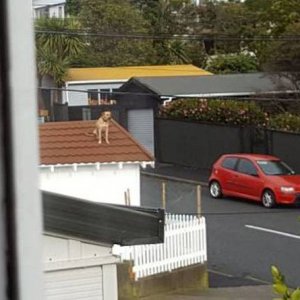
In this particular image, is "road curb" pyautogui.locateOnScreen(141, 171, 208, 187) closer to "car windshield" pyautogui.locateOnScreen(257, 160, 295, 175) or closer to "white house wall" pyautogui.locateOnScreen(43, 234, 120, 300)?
"car windshield" pyautogui.locateOnScreen(257, 160, 295, 175)

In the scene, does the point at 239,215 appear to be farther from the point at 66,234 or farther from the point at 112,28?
the point at 112,28

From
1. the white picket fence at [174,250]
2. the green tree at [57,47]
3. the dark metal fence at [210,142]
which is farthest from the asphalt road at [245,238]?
the green tree at [57,47]

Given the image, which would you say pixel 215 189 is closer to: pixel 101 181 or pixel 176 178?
pixel 176 178

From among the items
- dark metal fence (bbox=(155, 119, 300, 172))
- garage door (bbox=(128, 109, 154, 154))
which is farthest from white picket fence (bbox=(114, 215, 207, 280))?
garage door (bbox=(128, 109, 154, 154))

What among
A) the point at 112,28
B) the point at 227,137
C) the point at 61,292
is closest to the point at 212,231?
the point at 227,137

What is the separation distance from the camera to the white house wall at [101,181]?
17.3 metres

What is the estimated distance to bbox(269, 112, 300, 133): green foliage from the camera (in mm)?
29562

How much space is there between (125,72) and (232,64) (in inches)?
259

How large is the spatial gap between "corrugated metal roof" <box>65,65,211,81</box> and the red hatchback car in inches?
656

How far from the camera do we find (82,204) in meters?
5.61

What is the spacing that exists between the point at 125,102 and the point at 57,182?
22.9 metres

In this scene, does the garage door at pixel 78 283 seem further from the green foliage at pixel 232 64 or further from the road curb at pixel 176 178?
the green foliage at pixel 232 64

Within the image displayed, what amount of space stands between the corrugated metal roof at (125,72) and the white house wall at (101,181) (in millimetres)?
24582

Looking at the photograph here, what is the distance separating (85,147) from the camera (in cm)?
1775
